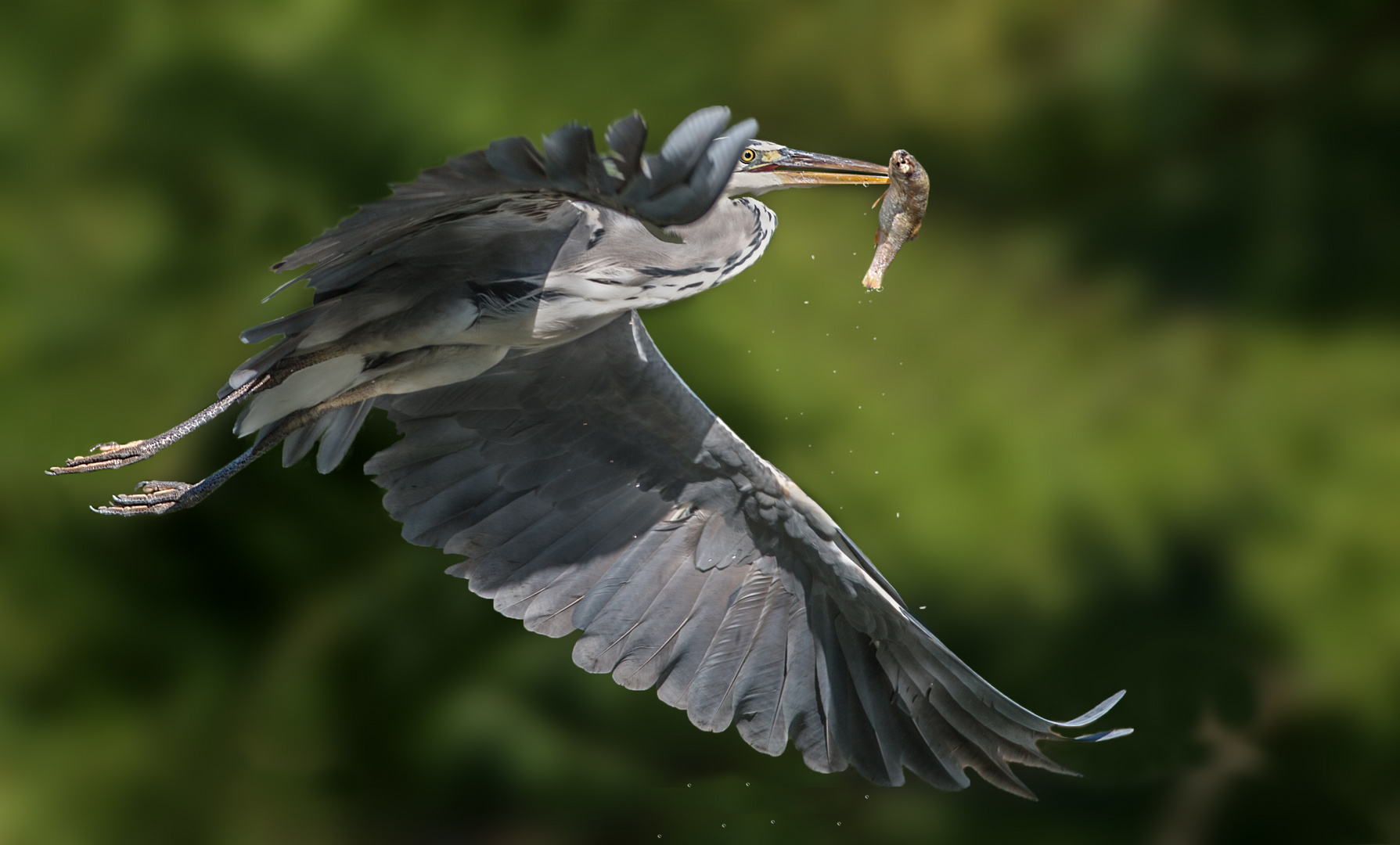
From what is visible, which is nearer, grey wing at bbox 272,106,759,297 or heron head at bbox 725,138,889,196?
grey wing at bbox 272,106,759,297

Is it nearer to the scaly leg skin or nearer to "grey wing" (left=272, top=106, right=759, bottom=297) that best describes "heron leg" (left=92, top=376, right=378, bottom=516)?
the scaly leg skin

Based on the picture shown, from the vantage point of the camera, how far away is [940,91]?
167 inches

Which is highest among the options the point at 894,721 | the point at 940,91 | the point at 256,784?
the point at 940,91

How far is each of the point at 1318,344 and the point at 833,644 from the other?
2670mm

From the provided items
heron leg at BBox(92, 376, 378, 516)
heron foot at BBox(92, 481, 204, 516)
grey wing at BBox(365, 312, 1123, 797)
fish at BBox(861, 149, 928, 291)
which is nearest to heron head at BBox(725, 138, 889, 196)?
fish at BBox(861, 149, 928, 291)

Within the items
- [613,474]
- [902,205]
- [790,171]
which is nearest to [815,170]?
[790,171]

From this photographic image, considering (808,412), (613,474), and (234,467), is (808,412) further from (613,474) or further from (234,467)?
(234,467)

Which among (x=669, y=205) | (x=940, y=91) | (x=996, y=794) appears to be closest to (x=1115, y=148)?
(x=940, y=91)

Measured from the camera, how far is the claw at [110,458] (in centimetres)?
238

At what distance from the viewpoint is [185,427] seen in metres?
2.29

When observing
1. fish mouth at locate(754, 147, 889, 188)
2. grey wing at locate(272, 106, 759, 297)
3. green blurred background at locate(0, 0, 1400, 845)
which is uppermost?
grey wing at locate(272, 106, 759, 297)

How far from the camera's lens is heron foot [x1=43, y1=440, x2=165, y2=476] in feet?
7.77

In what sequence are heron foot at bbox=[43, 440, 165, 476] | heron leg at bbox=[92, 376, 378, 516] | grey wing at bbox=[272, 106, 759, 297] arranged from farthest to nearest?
heron leg at bbox=[92, 376, 378, 516] < heron foot at bbox=[43, 440, 165, 476] < grey wing at bbox=[272, 106, 759, 297]

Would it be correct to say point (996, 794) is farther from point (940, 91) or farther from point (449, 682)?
point (940, 91)
